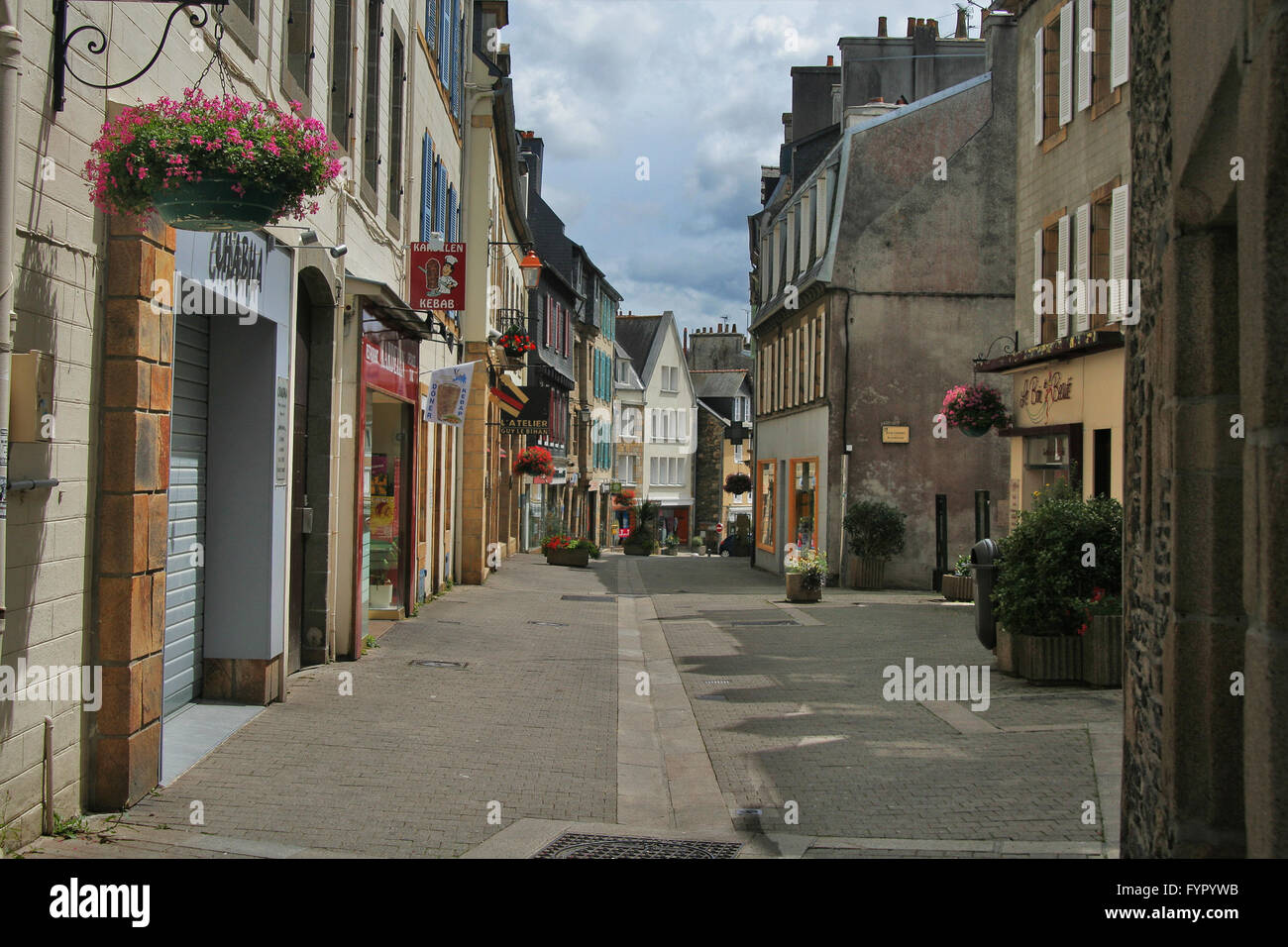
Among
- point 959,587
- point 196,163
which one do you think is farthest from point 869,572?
point 196,163

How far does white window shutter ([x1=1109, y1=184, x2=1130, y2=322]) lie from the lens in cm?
1467

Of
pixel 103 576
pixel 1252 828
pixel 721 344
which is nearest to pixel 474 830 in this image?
pixel 103 576

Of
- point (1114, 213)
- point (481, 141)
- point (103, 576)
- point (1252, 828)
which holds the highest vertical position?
point (481, 141)

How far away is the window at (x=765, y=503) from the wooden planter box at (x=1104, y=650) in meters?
22.3

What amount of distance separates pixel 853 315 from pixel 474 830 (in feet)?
69.2

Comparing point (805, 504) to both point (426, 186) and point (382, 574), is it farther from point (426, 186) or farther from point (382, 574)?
point (382, 574)

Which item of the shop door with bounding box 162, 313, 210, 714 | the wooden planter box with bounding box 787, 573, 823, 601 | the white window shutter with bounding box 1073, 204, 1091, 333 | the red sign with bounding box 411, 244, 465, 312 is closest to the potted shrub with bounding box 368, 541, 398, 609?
the red sign with bounding box 411, 244, 465, 312

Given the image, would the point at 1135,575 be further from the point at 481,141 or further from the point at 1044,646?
the point at 481,141

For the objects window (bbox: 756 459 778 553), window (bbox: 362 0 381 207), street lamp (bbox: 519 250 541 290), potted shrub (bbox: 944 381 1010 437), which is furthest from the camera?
window (bbox: 756 459 778 553)

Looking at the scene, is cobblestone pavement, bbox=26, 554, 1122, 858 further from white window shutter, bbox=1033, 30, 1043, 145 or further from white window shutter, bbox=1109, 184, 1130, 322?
white window shutter, bbox=1033, 30, 1043, 145

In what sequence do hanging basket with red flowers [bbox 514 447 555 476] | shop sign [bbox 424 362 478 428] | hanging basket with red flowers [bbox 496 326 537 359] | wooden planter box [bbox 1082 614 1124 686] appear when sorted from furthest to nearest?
hanging basket with red flowers [bbox 514 447 555 476]
hanging basket with red flowers [bbox 496 326 537 359]
shop sign [bbox 424 362 478 428]
wooden planter box [bbox 1082 614 1124 686]

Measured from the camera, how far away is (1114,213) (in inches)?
587

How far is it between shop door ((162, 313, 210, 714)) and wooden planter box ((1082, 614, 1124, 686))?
7333mm

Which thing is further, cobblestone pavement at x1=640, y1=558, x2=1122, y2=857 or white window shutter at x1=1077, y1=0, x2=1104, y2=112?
white window shutter at x1=1077, y1=0, x2=1104, y2=112
